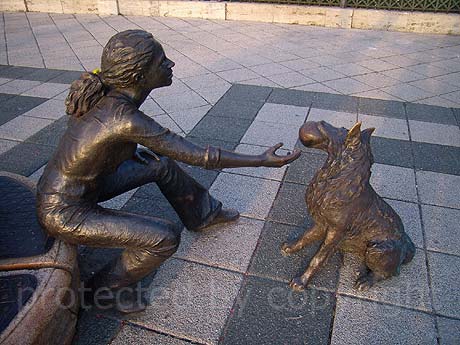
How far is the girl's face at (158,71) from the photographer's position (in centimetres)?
209

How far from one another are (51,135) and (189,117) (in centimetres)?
168

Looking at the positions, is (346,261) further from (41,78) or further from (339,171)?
(41,78)

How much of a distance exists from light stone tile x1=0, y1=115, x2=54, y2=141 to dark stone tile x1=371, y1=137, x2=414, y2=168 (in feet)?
13.1

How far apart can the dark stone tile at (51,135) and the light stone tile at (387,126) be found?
3.74 meters

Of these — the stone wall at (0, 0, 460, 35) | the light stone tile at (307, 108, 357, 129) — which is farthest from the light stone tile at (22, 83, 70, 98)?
the stone wall at (0, 0, 460, 35)

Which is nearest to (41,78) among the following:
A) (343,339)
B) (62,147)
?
(62,147)

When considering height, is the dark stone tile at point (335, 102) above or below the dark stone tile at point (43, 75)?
below

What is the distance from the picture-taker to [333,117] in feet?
16.4

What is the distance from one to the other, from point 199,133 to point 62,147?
8.21ft

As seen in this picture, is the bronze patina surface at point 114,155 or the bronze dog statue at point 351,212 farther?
the bronze dog statue at point 351,212

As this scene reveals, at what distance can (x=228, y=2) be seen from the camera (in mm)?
9844

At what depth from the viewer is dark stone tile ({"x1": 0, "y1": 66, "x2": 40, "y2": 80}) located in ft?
20.9

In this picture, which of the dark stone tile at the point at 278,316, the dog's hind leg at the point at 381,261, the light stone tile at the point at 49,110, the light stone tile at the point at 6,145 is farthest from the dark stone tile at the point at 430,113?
the light stone tile at the point at 6,145

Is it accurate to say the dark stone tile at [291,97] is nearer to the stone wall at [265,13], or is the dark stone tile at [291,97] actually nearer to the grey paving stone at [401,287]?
the grey paving stone at [401,287]
